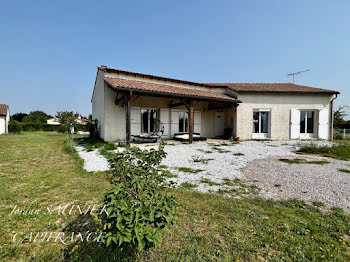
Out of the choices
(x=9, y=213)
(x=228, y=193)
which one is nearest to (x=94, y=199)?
(x=9, y=213)

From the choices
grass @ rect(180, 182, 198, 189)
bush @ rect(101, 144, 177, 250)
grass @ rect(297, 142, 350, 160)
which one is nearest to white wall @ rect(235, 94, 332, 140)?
grass @ rect(297, 142, 350, 160)

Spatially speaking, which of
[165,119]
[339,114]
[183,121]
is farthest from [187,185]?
[339,114]

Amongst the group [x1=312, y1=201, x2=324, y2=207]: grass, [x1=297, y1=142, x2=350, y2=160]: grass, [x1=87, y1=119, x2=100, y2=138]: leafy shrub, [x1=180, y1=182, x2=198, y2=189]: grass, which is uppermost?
[x1=87, y1=119, x2=100, y2=138]: leafy shrub

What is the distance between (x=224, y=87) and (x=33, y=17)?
12821mm

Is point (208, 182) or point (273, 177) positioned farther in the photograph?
point (273, 177)

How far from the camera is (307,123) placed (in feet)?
41.2

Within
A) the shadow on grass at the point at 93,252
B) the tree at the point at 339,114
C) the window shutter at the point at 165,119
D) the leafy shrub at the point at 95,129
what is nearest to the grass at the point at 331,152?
the window shutter at the point at 165,119

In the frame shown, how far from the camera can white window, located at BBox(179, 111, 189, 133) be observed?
40.5ft

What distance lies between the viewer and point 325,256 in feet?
5.64

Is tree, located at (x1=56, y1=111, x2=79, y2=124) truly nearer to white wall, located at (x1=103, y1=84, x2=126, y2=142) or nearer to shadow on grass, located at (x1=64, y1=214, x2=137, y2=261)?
white wall, located at (x1=103, y1=84, x2=126, y2=142)

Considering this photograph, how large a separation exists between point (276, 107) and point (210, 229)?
41.5 feet

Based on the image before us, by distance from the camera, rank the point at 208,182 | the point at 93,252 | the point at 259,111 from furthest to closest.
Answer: the point at 259,111, the point at 208,182, the point at 93,252

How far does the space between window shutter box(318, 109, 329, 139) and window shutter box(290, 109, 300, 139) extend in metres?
1.45

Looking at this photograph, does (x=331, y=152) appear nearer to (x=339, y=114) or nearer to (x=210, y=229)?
(x=210, y=229)
